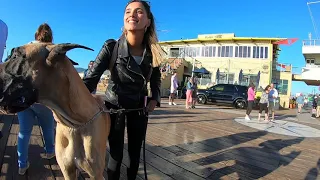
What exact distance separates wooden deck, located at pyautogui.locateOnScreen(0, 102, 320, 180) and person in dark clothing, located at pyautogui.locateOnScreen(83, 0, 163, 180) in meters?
1.32

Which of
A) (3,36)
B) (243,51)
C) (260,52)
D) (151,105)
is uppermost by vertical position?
(243,51)

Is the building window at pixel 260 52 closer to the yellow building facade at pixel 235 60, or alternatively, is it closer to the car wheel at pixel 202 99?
the yellow building facade at pixel 235 60

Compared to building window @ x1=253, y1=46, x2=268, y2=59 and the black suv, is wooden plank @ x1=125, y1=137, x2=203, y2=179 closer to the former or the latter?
the black suv

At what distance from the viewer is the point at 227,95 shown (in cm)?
1828

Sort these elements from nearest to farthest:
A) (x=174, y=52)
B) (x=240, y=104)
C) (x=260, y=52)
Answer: (x=240, y=104), (x=260, y=52), (x=174, y=52)

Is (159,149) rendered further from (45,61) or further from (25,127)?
(45,61)

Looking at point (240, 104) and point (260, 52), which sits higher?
point (260, 52)

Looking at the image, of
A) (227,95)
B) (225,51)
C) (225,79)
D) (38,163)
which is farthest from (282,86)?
(38,163)

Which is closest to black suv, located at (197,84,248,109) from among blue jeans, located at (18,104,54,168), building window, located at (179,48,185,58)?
building window, located at (179,48,185,58)

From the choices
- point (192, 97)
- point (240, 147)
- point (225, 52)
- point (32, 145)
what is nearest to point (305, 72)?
point (225, 52)

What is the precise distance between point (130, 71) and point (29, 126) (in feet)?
6.28

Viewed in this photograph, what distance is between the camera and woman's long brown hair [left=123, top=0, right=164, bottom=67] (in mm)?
2119

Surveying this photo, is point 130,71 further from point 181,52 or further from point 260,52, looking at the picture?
point 181,52

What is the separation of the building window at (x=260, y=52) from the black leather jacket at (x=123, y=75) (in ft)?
96.4
